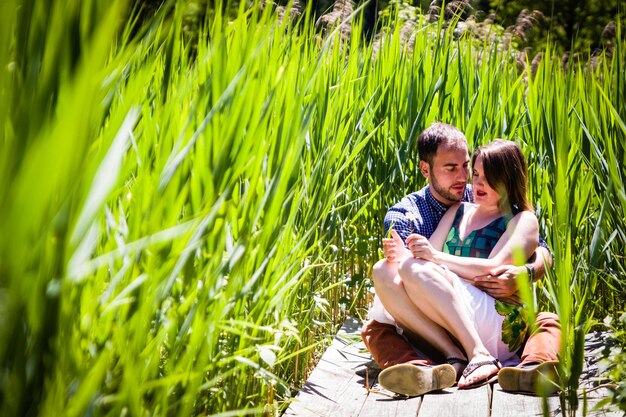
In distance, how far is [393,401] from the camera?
256 cm

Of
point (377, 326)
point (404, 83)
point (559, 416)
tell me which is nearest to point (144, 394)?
point (559, 416)

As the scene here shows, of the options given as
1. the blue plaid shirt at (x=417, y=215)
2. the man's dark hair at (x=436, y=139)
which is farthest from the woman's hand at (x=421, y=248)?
the man's dark hair at (x=436, y=139)

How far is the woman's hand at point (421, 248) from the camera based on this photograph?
9.41 ft

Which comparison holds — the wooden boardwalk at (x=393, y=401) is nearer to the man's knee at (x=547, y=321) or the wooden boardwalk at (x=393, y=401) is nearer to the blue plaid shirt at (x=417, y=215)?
the man's knee at (x=547, y=321)

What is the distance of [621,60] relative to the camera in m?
3.09

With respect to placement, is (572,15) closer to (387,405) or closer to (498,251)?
(498,251)

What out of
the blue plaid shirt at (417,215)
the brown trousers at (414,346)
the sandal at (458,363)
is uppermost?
the blue plaid shirt at (417,215)

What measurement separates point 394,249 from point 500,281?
40 cm

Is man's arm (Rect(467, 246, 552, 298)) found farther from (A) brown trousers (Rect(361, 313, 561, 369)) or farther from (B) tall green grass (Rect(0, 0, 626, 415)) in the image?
(B) tall green grass (Rect(0, 0, 626, 415))

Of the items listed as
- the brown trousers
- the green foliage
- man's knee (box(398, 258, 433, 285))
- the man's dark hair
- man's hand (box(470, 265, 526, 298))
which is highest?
the man's dark hair

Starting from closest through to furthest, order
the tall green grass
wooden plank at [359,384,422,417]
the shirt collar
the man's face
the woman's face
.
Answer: the tall green grass
wooden plank at [359,384,422,417]
the woman's face
the man's face
the shirt collar

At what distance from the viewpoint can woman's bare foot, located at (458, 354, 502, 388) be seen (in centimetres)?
262

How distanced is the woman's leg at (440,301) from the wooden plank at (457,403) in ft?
0.28

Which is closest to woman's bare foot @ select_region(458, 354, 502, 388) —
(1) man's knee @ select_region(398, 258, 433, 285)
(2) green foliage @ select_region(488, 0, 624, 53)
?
(1) man's knee @ select_region(398, 258, 433, 285)
